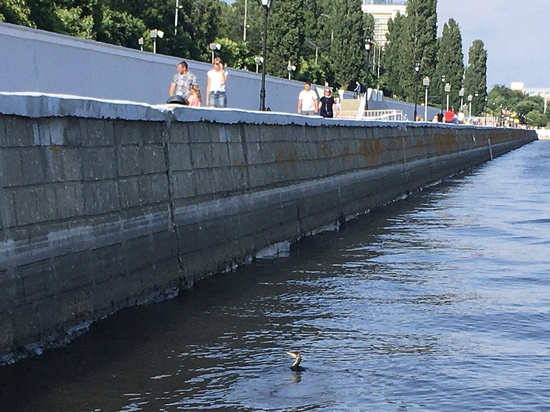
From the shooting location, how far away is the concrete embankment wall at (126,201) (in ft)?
28.0

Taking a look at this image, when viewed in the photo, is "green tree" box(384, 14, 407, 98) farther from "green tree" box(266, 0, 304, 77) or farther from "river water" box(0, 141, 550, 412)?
"river water" box(0, 141, 550, 412)

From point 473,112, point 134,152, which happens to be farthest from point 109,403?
point 473,112

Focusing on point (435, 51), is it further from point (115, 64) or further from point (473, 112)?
point (115, 64)

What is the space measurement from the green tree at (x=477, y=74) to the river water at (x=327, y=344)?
487ft

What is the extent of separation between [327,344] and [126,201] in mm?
2803

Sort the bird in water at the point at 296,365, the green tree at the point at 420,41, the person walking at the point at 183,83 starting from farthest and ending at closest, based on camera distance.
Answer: the green tree at the point at 420,41 < the person walking at the point at 183,83 < the bird in water at the point at 296,365

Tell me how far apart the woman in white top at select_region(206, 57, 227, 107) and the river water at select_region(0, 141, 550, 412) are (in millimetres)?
5151

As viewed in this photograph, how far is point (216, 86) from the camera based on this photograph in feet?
64.0

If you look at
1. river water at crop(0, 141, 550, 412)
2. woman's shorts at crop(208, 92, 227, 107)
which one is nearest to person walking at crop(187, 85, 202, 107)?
woman's shorts at crop(208, 92, 227, 107)

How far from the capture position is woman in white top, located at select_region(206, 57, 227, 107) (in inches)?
766

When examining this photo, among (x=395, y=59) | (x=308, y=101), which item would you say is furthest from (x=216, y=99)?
(x=395, y=59)

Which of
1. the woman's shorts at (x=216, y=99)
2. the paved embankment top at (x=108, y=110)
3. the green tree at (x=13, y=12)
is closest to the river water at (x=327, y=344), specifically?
the paved embankment top at (x=108, y=110)

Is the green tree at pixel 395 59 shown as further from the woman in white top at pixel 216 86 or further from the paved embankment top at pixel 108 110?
the paved embankment top at pixel 108 110

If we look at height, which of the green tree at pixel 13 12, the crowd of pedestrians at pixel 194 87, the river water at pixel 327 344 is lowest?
the river water at pixel 327 344
